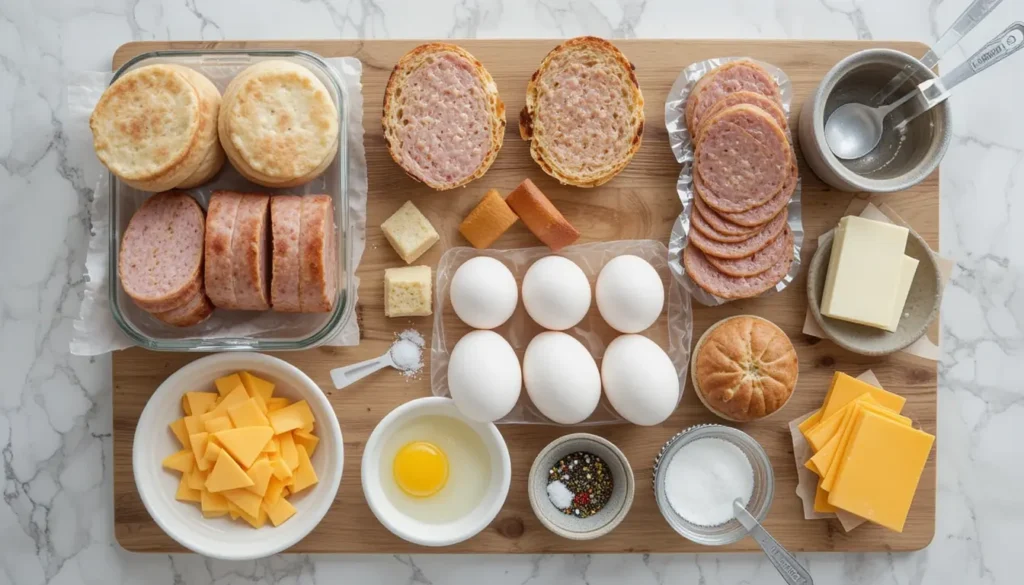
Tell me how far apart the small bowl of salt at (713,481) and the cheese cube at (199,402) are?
1241 millimetres

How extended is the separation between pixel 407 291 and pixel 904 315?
1.44m

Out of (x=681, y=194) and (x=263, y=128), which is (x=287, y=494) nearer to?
(x=263, y=128)

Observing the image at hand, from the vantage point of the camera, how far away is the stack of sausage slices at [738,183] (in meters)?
2.02

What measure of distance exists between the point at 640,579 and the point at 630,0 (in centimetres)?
173

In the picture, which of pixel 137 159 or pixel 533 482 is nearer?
pixel 137 159

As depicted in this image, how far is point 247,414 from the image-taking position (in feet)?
6.58

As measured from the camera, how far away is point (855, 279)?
2.08 metres

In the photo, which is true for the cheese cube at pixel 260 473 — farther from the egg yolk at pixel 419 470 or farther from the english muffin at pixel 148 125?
the english muffin at pixel 148 125

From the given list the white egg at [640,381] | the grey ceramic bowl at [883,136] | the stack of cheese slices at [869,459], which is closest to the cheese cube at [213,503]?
the white egg at [640,381]

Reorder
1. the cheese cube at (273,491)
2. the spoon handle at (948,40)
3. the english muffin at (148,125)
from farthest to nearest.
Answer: the cheese cube at (273,491)
the spoon handle at (948,40)
the english muffin at (148,125)

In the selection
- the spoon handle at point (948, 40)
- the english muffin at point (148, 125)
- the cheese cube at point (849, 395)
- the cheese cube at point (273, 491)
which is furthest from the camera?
the cheese cube at point (849, 395)

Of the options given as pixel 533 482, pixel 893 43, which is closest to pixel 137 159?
pixel 533 482

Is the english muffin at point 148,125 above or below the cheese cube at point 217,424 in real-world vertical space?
above

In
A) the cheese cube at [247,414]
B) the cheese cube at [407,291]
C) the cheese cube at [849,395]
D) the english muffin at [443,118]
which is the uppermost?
the english muffin at [443,118]
